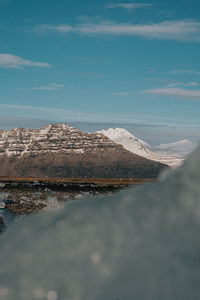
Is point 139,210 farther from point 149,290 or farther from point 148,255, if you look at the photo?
point 149,290

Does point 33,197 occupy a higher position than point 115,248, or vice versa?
point 115,248

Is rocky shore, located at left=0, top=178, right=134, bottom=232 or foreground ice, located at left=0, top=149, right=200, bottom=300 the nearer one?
foreground ice, located at left=0, top=149, right=200, bottom=300

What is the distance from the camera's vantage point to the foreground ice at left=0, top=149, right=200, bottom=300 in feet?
8.32

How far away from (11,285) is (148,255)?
91cm

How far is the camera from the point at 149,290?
8.23 ft

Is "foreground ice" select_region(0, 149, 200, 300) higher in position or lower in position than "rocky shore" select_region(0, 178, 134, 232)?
higher

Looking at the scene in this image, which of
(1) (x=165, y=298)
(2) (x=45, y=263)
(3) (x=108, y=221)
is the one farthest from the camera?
(3) (x=108, y=221)

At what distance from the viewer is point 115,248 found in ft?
8.93

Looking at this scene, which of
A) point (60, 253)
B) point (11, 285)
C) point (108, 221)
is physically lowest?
point (11, 285)

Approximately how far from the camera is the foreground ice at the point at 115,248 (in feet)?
8.32

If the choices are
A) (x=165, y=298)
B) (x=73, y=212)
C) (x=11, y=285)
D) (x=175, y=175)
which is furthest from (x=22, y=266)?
(x=175, y=175)

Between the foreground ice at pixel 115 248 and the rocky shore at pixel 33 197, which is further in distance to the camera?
the rocky shore at pixel 33 197

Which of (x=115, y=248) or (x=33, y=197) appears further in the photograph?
(x=33, y=197)

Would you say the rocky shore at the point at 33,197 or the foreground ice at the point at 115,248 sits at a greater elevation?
the foreground ice at the point at 115,248
